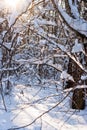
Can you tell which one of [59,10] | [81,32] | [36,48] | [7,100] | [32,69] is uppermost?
[59,10]

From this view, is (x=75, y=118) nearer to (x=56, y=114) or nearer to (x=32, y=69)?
(x=56, y=114)

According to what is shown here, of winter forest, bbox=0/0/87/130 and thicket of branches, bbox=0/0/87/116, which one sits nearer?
thicket of branches, bbox=0/0/87/116

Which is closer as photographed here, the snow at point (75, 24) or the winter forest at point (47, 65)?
the snow at point (75, 24)

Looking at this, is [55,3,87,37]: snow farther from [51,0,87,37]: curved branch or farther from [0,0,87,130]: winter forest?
[0,0,87,130]: winter forest

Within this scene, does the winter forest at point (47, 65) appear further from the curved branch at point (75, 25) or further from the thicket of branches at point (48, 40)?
the curved branch at point (75, 25)

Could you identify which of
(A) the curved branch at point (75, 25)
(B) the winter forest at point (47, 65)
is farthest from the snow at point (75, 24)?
(B) the winter forest at point (47, 65)

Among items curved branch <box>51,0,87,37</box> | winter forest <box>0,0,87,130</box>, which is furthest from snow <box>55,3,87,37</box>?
winter forest <box>0,0,87,130</box>

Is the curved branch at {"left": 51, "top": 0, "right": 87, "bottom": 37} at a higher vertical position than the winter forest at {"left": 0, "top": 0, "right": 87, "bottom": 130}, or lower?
higher

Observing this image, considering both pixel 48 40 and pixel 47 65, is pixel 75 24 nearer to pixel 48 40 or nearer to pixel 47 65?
pixel 48 40

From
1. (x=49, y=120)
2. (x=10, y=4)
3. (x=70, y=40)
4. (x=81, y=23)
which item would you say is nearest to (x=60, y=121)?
(x=49, y=120)

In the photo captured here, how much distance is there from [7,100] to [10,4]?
8.12 meters

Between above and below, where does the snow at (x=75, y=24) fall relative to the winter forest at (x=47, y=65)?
above

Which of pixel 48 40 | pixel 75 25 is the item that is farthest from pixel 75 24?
pixel 48 40

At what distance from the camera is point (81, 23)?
3.37 meters
